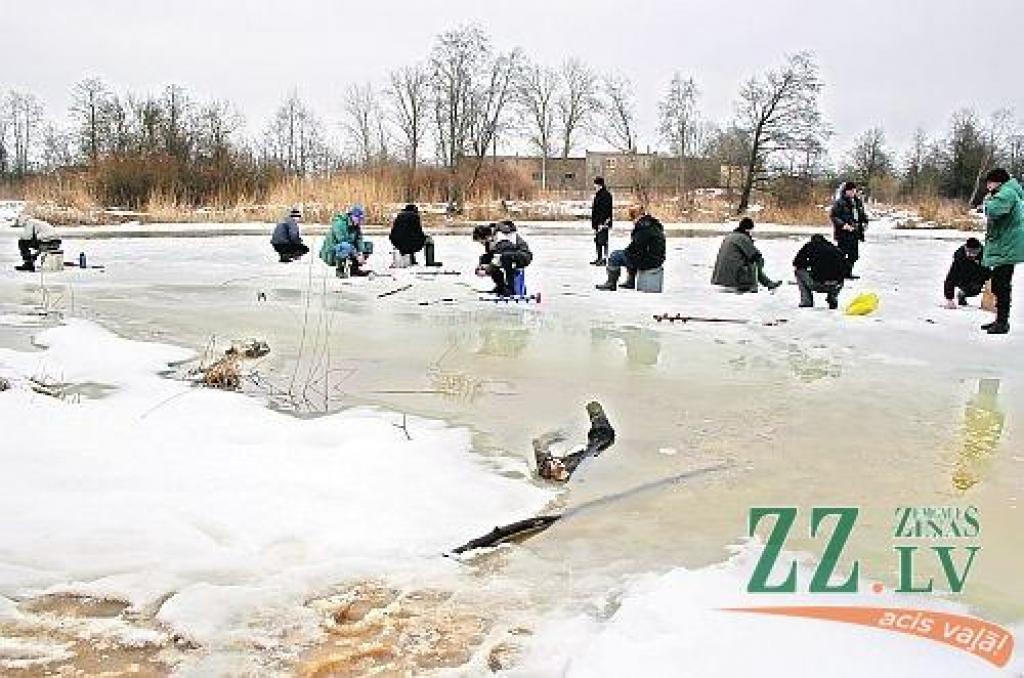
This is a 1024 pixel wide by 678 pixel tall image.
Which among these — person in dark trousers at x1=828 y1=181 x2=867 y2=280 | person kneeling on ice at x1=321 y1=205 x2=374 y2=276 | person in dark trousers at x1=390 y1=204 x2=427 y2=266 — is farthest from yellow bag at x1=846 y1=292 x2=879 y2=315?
person in dark trousers at x1=390 y1=204 x2=427 y2=266

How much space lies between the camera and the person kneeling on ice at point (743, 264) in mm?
12109

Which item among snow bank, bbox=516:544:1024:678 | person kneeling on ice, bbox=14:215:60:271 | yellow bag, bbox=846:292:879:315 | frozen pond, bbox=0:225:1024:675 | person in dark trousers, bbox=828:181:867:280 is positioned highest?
person in dark trousers, bbox=828:181:867:280

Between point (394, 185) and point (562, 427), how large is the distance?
28.2 metres

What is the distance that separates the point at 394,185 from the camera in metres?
32.9

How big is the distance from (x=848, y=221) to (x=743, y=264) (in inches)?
80.7

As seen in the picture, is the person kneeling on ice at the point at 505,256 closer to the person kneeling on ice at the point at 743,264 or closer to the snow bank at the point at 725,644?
the person kneeling on ice at the point at 743,264

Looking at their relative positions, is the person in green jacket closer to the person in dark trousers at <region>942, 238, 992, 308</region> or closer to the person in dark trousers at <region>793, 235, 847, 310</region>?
the person in dark trousers at <region>942, 238, 992, 308</region>

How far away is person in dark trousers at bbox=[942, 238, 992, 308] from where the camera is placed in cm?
1088

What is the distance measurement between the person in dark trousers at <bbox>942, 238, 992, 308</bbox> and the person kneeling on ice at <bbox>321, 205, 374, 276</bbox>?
27.3 feet

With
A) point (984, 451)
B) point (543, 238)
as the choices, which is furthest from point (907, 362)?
point (543, 238)

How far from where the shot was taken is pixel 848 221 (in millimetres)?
13133

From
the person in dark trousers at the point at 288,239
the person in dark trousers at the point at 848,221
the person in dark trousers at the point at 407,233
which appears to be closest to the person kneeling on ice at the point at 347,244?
the person in dark trousers at the point at 407,233

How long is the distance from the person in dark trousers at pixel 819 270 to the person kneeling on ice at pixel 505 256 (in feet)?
11.2

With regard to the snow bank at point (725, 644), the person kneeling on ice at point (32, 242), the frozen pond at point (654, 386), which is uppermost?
the person kneeling on ice at point (32, 242)
